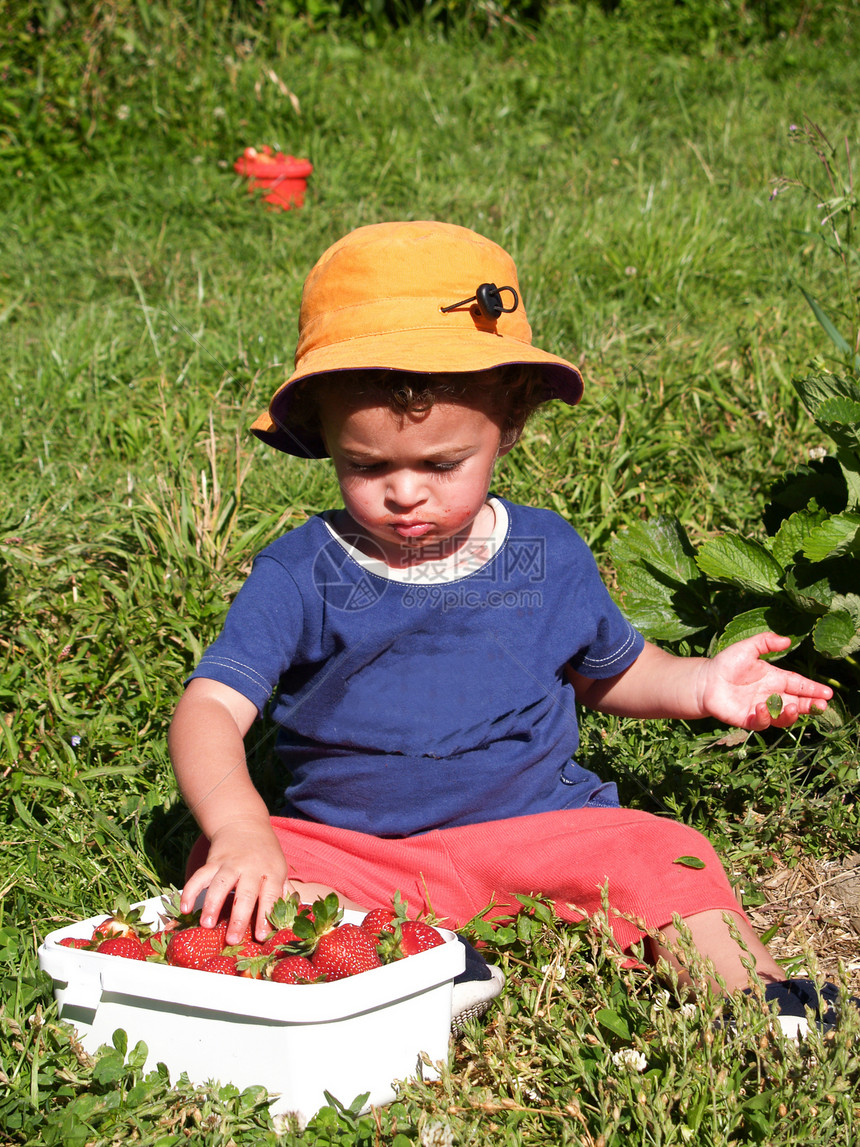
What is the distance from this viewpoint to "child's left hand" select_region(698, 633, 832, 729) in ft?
6.43

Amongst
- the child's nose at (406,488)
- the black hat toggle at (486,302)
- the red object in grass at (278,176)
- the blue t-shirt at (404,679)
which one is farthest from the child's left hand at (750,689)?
the red object in grass at (278,176)

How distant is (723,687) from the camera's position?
2.00m

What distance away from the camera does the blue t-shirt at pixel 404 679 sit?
1962 millimetres

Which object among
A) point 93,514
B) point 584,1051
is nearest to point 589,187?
point 93,514

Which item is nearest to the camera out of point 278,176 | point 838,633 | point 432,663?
point 432,663

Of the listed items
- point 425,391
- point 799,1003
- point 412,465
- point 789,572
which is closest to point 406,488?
point 412,465

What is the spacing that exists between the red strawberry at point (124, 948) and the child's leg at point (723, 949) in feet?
2.69

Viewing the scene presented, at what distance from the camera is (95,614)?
274 centimetres

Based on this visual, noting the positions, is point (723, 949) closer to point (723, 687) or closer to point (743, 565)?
point (723, 687)

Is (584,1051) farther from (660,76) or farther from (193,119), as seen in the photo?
(660,76)

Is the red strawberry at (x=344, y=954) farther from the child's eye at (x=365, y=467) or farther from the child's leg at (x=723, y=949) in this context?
the child's eye at (x=365, y=467)

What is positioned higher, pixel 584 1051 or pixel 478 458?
pixel 478 458

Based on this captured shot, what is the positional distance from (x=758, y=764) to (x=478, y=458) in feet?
3.16

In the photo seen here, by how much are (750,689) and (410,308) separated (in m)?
0.94
